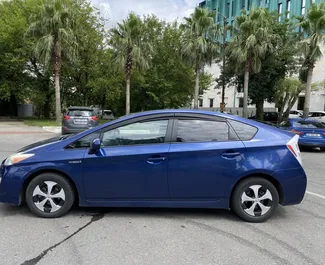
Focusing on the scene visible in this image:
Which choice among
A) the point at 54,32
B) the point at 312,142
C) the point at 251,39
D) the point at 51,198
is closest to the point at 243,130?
the point at 51,198

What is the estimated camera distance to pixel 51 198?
3.75m

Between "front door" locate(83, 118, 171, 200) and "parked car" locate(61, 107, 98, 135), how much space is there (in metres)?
8.72

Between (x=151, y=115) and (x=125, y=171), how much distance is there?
88cm

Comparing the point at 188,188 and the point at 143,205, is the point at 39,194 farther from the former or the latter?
the point at 188,188

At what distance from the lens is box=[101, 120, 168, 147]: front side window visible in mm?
3758

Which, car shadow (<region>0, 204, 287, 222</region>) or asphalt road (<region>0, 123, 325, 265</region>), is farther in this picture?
car shadow (<region>0, 204, 287, 222</region>)

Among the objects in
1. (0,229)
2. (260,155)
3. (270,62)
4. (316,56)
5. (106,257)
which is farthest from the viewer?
(270,62)

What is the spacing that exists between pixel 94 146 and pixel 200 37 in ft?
60.4

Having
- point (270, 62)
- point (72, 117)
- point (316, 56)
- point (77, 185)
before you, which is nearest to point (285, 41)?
point (270, 62)

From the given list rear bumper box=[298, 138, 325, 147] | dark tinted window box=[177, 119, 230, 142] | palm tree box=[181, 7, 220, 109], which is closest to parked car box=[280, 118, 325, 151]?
rear bumper box=[298, 138, 325, 147]

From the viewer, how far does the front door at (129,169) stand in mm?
3637

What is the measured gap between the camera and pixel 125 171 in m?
3.65

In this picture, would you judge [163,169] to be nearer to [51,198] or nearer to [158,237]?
[158,237]

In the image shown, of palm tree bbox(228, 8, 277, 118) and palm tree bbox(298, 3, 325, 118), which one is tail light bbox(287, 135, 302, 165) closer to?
palm tree bbox(298, 3, 325, 118)
